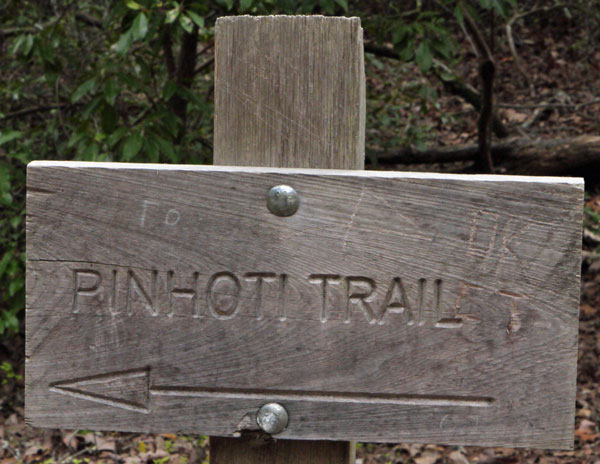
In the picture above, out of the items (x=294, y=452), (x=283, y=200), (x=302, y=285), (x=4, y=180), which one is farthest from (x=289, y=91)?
(x=4, y=180)

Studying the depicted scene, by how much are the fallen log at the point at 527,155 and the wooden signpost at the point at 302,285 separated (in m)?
4.00

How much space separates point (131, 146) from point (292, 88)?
5.84ft

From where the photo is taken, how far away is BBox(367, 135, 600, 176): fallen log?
211 inches

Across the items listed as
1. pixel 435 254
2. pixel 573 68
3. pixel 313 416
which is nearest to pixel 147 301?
pixel 313 416

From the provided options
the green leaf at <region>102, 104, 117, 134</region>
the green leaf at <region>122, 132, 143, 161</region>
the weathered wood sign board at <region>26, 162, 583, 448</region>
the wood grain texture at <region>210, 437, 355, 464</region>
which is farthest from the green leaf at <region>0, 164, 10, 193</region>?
the wood grain texture at <region>210, 437, 355, 464</region>

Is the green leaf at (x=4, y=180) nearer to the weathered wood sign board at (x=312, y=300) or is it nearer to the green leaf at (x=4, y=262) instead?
the green leaf at (x=4, y=262)

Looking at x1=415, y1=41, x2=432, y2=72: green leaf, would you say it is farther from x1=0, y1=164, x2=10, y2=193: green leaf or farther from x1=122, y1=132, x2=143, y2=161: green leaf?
x1=0, y1=164, x2=10, y2=193: green leaf

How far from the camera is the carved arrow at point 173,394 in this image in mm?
1298

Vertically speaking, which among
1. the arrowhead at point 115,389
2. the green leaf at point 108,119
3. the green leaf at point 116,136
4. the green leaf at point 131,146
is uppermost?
the green leaf at point 108,119

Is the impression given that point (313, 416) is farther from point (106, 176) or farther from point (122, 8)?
point (122, 8)

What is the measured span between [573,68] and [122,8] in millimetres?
6003

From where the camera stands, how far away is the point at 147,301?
1.32 m

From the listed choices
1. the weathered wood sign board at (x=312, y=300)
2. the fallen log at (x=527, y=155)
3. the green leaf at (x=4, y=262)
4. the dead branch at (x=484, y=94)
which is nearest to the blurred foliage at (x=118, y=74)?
the green leaf at (x=4, y=262)

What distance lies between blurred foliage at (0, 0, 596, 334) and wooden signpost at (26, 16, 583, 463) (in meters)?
1.58
